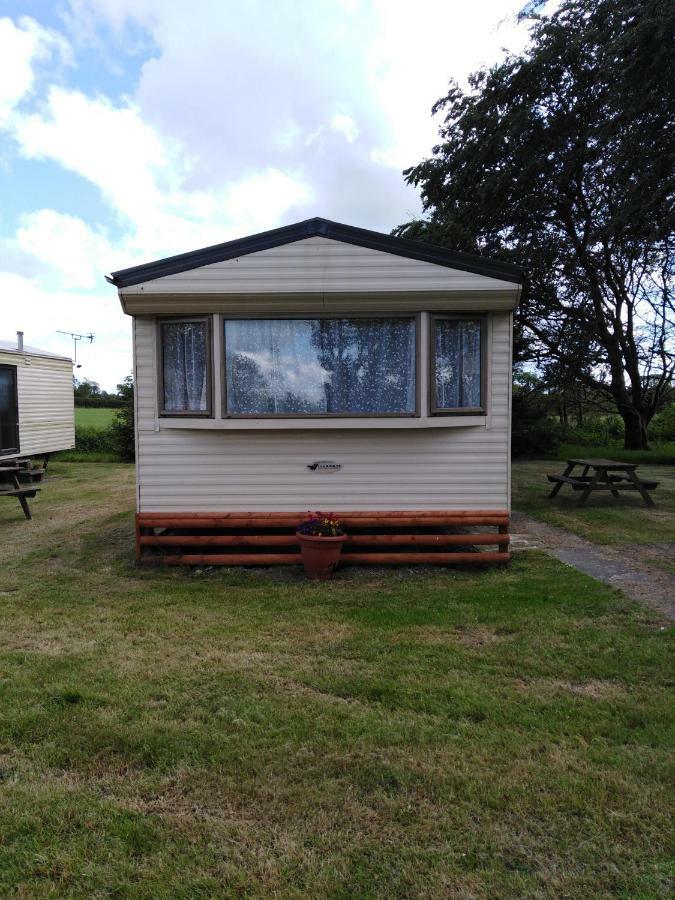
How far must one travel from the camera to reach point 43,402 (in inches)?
495

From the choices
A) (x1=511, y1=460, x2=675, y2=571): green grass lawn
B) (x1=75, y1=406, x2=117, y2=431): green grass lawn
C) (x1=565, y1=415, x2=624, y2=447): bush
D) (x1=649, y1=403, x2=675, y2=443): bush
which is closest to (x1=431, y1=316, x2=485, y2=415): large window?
(x1=511, y1=460, x2=675, y2=571): green grass lawn

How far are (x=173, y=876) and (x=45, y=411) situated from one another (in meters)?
12.5

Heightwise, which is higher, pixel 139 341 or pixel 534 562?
pixel 139 341

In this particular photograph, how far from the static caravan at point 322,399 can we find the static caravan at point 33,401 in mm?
7246

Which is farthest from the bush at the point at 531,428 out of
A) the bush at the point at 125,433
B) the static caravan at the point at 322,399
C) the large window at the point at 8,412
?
the large window at the point at 8,412

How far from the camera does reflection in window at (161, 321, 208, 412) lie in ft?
17.6

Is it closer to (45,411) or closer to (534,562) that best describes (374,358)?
(534,562)

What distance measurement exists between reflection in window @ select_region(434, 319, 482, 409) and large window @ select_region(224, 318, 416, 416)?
27 cm

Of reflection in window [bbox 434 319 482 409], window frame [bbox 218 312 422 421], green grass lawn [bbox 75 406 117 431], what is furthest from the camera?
green grass lawn [bbox 75 406 117 431]

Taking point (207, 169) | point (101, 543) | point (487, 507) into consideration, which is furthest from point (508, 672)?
point (207, 169)

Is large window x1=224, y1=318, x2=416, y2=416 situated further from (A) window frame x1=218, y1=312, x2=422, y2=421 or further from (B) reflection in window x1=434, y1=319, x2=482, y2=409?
(B) reflection in window x1=434, y1=319, x2=482, y2=409

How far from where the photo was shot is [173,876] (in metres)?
1.72

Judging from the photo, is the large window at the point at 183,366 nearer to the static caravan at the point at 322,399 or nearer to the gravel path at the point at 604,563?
the static caravan at the point at 322,399

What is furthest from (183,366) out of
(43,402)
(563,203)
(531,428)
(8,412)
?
(531,428)
